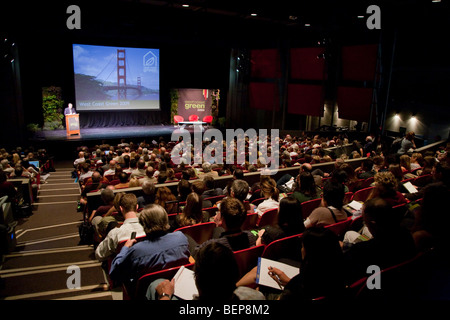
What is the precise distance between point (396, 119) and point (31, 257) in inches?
649

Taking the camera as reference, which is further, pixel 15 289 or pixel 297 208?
pixel 15 289

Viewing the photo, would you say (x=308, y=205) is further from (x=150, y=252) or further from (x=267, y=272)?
(x=150, y=252)

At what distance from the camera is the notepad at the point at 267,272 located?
223cm

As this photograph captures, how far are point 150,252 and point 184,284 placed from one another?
462mm

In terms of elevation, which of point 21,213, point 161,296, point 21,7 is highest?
point 21,7

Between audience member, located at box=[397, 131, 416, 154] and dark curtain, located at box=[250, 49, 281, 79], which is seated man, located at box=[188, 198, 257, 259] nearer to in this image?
audience member, located at box=[397, 131, 416, 154]

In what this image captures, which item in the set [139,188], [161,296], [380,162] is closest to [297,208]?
[161,296]

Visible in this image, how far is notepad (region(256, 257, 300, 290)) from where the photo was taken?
7.32ft

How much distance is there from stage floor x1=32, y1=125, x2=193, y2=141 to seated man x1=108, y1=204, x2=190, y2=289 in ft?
39.4

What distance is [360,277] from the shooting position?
2312 millimetres

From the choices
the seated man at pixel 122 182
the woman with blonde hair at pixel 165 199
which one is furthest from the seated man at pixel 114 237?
the seated man at pixel 122 182

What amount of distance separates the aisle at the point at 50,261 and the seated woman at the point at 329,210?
2144mm

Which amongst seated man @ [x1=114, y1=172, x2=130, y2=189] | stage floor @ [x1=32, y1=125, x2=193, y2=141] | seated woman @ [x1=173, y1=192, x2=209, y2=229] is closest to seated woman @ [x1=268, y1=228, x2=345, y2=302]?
seated woman @ [x1=173, y1=192, x2=209, y2=229]

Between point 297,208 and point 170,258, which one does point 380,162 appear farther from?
point 170,258
